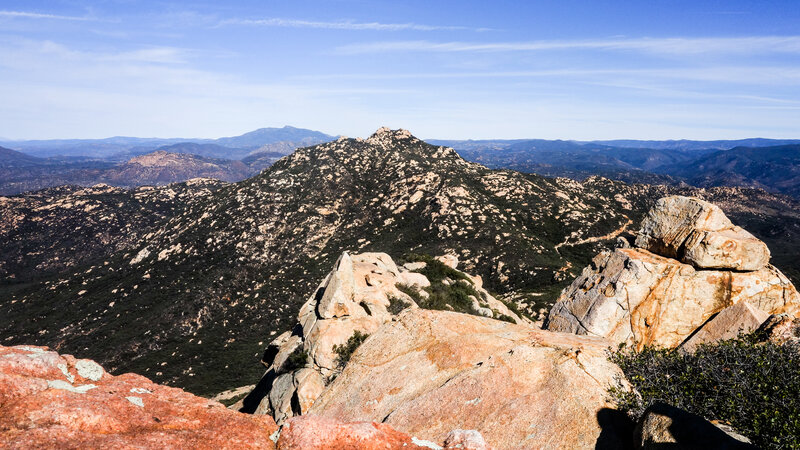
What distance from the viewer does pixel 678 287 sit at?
20938 mm

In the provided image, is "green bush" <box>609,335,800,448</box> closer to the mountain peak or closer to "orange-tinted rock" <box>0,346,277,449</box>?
"orange-tinted rock" <box>0,346,277,449</box>

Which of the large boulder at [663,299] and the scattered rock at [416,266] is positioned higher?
the large boulder at [663,299]

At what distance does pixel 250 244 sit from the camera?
10831 centimetres

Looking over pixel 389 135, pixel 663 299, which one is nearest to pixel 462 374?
pixel 663 299

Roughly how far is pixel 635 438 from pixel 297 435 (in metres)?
9.16

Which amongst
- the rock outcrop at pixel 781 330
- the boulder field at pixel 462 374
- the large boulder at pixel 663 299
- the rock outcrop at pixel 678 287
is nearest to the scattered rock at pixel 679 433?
the boulder field at pixel 462 374

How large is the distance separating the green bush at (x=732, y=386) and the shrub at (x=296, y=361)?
16.9 meters

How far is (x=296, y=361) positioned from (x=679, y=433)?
1947 cm

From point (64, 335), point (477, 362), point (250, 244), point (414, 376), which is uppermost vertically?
point (477, 362)

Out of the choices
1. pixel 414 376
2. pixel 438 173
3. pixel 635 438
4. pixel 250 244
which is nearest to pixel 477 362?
pixel 414 376

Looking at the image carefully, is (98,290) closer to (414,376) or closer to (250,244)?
(250,244)

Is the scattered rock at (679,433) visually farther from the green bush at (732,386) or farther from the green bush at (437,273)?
the green bush at (437,273)

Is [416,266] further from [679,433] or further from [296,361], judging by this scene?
[679,433]

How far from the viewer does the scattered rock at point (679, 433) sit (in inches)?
319
